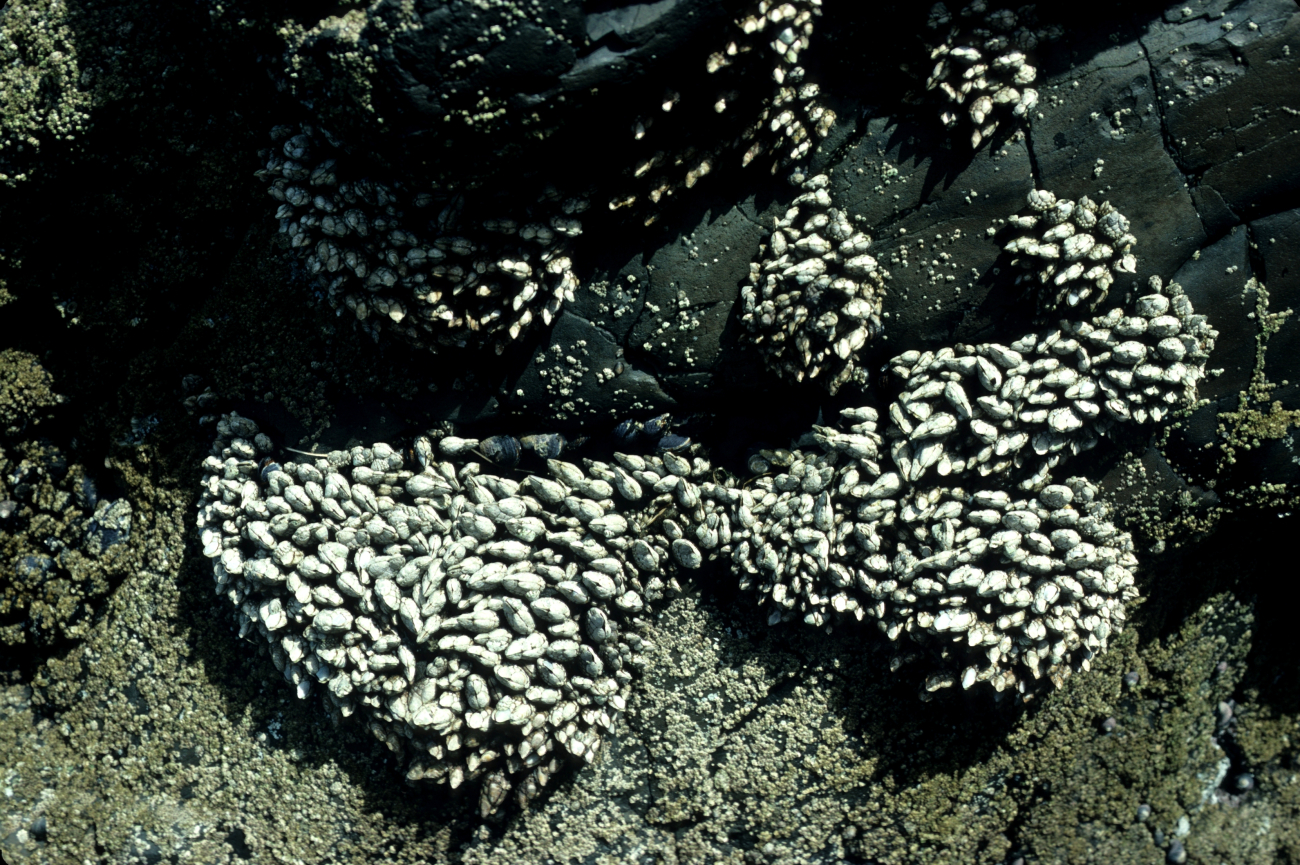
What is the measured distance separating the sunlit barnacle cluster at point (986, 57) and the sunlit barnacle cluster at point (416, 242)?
1.55m

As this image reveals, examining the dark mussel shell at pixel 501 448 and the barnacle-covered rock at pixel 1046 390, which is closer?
the barnacle-covered rock at pixel 1046 390

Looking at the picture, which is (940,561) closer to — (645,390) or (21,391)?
(645,390)

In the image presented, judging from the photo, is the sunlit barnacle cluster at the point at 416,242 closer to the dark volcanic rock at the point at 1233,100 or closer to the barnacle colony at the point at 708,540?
the barnacle colony at the point at 708,540

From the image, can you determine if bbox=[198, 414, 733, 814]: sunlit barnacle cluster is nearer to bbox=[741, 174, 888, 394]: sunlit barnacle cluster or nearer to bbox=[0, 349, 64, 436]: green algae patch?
bbox=[741, 174, 888, 394]: sunlit barnacle cluster

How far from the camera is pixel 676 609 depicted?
13.4 ft

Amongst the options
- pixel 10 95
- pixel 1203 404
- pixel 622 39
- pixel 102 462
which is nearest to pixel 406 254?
pixel 622 39

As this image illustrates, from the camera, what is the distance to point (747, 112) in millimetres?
3436

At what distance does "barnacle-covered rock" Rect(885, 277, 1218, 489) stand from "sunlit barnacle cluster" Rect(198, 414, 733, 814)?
1.05 m

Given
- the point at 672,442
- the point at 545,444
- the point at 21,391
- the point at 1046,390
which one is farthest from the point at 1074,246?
the point at 21,391

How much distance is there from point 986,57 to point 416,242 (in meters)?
2.37

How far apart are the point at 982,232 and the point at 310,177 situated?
2755 millimetres

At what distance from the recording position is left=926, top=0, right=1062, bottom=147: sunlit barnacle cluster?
10.9 ft

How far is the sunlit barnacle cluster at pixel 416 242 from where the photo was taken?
3355mm

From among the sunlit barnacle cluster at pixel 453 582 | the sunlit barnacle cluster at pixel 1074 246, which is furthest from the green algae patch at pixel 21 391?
the sunlit barnacle cluster at pixel 1074 246
